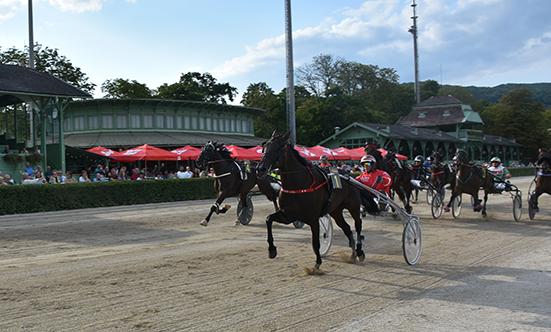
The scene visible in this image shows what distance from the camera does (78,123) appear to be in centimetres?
3375

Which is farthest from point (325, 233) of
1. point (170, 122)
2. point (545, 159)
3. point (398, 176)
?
point (170, 122)

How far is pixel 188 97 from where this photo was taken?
166 feet

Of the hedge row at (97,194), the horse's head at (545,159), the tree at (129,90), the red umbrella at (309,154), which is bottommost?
the hedge row at (97,194)

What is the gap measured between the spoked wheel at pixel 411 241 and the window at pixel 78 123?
31.3 m

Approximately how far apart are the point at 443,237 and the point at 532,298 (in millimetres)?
4337

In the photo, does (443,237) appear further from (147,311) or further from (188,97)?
(188,97)

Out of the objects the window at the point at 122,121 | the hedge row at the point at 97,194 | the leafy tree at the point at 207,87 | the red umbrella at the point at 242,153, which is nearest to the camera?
the hedge row at the point at 97,194

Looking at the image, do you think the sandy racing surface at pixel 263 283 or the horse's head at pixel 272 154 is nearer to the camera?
the sandy racing surface at pixel 263 283

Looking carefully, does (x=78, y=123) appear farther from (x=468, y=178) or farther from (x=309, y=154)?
(x=468, y=178)

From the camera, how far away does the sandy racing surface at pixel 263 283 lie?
4.30 meters

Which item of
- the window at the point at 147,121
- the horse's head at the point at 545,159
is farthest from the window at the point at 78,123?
the horse's head at the point at 545,159

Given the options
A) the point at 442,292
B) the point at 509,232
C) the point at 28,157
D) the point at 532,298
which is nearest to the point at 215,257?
the point at 442,292

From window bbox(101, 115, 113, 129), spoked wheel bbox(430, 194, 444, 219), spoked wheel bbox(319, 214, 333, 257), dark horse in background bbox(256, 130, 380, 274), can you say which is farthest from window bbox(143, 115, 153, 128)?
dark horse in background bbox(256, 130, 380, 274)

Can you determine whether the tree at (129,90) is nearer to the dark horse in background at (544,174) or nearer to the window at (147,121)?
the window at (147,121)
